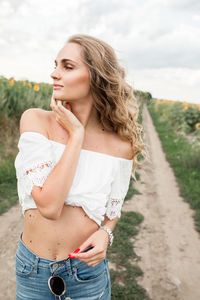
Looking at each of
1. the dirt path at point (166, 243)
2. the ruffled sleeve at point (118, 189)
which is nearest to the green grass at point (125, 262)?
the dirt path at point (166, 243)

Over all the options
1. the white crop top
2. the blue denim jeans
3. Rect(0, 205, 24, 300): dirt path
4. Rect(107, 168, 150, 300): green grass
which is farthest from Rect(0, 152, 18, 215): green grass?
the white crop top

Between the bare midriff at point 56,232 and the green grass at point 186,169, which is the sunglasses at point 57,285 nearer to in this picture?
the bare midriff at point 56,232

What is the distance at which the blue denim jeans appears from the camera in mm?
1351

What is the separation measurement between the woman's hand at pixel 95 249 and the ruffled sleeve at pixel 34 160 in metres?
0.35

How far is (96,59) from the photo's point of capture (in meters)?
1.53

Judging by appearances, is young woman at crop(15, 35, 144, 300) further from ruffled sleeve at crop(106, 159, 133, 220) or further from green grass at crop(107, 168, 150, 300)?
green grass at crop(107, 168, 150, 300)

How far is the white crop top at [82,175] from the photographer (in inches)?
51.5

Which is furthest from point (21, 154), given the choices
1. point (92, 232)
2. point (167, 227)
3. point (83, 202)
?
point (167, 227)

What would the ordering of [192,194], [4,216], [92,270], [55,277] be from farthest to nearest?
[192,194] → [4,216] → [92,270] → [55,277]

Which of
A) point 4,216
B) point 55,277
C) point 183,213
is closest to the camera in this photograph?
point 55,277

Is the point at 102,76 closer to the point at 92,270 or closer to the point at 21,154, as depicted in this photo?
the point at 21,154

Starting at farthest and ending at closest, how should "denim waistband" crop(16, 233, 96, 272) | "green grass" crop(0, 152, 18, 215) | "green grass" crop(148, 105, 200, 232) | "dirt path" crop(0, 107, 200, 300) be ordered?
"green grass" crop(148, 105, 200, 232) < "green grass" crop(0, 152, 18, 215) < "dirt path" crop(0, 107, 200, 300) < "denim waistband" crop(16, 233, 96, 272)

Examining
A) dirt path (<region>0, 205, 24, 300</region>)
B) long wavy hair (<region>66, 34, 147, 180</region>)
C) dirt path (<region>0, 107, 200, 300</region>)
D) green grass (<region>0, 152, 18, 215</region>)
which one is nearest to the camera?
long wavy hair (<region>66, 34, 147, 180</region>)

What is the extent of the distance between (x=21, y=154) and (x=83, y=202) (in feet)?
1.25
